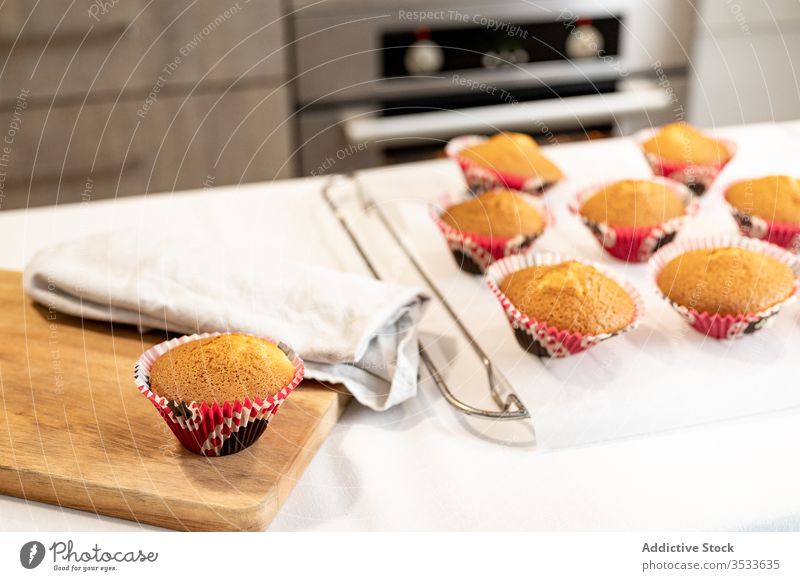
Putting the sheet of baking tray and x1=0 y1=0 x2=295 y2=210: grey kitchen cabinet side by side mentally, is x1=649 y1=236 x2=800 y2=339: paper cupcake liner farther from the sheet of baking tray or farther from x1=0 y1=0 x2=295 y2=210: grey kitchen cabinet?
x1=0 y1=0 x2=295 y2=210: grey kitchen cabinet

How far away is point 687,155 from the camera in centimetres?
137

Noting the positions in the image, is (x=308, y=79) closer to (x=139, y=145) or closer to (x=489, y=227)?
(x=139, y=145)

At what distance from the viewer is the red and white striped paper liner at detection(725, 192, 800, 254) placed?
3.76 feet

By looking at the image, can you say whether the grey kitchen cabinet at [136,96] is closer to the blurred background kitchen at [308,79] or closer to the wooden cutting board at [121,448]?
the blurred background kitchen at [308,79]

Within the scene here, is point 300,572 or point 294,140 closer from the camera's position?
point 300,572

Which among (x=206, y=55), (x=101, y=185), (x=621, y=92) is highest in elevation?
(x=206, y=55)

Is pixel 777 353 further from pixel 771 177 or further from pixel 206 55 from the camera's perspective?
pixel 206 55

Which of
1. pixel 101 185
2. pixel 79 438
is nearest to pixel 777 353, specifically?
pixel 79 438

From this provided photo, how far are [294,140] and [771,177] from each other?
1468 millimetres

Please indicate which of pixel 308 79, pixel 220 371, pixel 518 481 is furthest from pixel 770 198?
pixel 308 79

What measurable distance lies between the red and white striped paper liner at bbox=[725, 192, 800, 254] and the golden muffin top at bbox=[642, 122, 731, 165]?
0.17 m

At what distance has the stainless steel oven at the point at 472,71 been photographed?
91.3 inches

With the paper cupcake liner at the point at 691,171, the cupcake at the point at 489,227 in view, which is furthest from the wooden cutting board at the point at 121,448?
Result: the paper cupcake liner at the point at 691,171

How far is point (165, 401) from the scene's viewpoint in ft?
2.57
